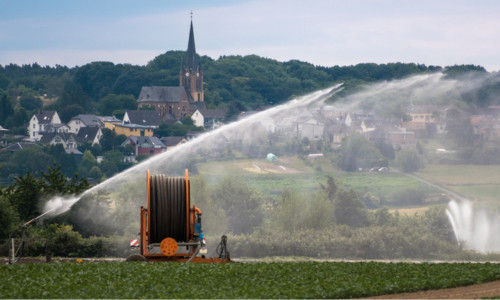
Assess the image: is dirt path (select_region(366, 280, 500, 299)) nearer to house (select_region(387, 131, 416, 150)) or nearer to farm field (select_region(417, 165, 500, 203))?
farm field (select_region(417, 165, 500, 203))

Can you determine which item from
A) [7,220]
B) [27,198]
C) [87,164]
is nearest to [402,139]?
[27,198]

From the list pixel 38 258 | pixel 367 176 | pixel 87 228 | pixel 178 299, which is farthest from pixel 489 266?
pixel 367 176

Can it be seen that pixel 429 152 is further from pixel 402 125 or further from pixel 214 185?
pixel 214 185

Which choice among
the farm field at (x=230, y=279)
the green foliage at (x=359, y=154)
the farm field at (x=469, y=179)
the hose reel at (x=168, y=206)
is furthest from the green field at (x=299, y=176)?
the hose reel at (x=168, y=206)

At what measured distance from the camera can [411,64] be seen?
168 metres

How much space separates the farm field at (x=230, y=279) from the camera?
30000 mm

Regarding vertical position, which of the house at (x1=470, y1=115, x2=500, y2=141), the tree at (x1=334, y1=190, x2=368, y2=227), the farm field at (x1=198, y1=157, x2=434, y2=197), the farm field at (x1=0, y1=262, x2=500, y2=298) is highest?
the house at (x1=470, y1=115, x2=500, y2=141)

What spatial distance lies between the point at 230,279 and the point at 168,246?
122 inches

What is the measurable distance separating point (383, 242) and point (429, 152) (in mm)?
20500

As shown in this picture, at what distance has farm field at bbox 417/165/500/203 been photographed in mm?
73188

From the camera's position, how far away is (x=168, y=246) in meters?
34.4

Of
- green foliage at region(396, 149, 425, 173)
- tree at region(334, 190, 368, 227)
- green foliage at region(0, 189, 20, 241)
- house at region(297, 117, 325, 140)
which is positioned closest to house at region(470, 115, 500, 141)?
green foliage at region(396, 149, 425, 173)

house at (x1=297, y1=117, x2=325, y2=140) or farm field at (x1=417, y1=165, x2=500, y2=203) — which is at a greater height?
house at (x1=297, y1=117, x2=325, y2=140)

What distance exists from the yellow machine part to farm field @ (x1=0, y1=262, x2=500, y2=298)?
554 mm
